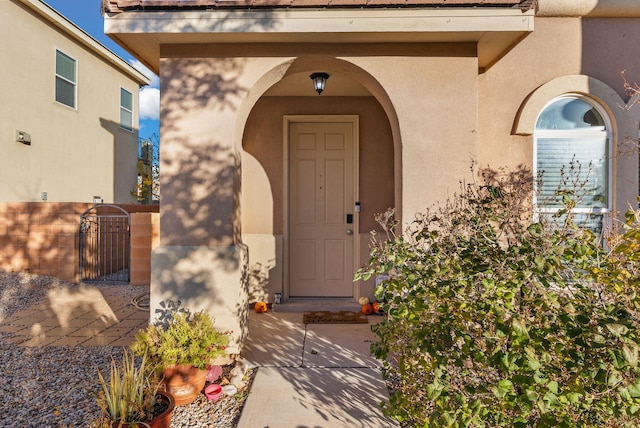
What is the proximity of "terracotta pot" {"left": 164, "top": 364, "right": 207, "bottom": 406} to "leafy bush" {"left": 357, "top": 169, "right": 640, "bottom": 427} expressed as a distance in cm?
183

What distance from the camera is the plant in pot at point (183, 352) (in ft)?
9.96

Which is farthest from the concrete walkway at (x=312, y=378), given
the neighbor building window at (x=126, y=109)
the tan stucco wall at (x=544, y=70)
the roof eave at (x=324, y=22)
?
the neighbor building window at (x=126, y=109)

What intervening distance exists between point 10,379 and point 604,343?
15.6ft

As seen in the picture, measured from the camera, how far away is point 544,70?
14.7 feet

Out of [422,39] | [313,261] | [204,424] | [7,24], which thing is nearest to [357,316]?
[313,261]

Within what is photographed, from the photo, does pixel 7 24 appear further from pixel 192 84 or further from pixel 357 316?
pixel 357 316

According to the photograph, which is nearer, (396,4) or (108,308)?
(396,4)

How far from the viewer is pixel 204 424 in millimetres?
2814

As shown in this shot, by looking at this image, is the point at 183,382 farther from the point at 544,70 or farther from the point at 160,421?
the point at 544,70

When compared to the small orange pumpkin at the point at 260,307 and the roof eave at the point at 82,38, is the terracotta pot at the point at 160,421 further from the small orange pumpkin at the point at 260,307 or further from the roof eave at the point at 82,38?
the roof eave at the point at 82,38

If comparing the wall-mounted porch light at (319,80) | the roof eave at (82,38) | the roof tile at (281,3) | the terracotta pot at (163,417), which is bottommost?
the terracotta pot at (163,417)

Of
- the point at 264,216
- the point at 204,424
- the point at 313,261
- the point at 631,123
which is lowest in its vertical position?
the point at 204,424

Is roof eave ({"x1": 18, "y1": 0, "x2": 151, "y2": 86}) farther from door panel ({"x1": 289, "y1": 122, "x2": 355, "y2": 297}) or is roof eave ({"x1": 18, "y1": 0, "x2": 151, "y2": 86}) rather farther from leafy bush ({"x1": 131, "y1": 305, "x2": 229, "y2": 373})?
leafy bush ({"x1": 131, "y1": 305, "x2": 229, "y2": 373})

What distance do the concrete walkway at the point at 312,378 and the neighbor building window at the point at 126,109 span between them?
1160 centimetres
